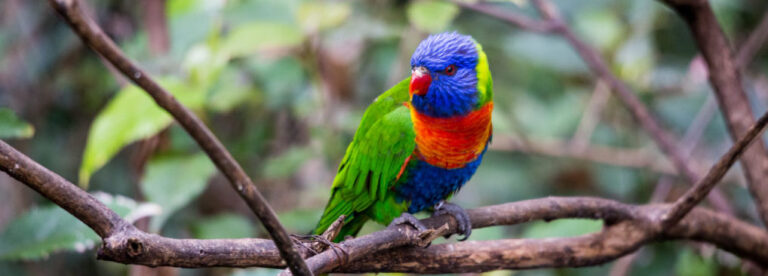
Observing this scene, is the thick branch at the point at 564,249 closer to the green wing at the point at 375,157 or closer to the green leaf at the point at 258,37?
the green wing at the point at 375,157

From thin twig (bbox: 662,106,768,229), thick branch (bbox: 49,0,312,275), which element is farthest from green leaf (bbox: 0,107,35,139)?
thin twig (bbox: 662,106,768,229)

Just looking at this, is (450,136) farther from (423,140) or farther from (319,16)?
(319,16)

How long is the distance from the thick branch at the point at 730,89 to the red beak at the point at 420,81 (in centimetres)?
88

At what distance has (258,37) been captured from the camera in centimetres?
249

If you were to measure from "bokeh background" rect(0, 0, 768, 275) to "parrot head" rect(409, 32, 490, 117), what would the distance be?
451mm

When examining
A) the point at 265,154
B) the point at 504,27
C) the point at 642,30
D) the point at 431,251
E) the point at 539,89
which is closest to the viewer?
the point at 431,251

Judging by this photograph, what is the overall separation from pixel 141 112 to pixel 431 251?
113 centimetres

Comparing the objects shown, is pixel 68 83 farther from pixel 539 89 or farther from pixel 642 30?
pixel 642 30

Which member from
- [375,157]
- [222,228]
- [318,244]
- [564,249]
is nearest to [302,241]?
[318,244]

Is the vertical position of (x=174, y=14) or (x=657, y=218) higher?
(x=174, y=14)

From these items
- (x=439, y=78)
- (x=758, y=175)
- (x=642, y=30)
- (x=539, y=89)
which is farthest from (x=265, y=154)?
(x=758, y=175)

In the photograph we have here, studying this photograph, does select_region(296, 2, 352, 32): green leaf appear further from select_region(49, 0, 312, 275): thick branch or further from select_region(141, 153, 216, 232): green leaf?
select_region(49, 0, 312, 275): thick branch

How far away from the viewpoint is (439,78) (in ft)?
5.80

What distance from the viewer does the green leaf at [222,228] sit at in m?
2.50
